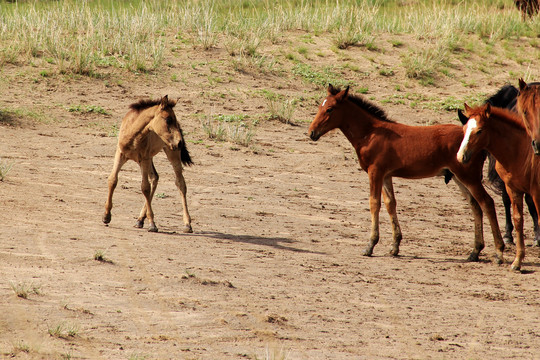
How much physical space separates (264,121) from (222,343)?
31.1ft

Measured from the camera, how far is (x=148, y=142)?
379 inches

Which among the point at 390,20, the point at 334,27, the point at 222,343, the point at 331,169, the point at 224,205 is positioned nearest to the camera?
the point at 222,343

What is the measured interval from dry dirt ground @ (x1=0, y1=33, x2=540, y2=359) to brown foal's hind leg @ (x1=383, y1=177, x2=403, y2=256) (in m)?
0.24

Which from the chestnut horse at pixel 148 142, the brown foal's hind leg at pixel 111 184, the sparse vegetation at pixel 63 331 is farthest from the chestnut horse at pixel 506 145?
the sparse vegetation at pixel 63 331

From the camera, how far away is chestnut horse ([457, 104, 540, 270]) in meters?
8.33

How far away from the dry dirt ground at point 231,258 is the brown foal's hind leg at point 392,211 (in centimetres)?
24

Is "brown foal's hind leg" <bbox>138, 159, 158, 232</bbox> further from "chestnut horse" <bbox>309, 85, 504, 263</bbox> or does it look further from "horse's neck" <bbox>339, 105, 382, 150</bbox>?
"horse's neck" <bbox>339, 105, 382, 150</bbox>

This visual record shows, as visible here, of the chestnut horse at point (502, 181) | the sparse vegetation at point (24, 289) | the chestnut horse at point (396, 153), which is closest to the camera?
the sparse vegetation at point (24, 289)

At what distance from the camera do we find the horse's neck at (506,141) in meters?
8.46

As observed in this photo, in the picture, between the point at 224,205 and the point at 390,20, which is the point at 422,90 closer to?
the point at 390,20

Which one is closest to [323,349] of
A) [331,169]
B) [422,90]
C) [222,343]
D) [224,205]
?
[222,343]

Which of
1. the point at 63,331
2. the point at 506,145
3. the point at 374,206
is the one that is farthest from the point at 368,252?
the point at 63,331

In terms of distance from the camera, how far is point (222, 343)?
577cm

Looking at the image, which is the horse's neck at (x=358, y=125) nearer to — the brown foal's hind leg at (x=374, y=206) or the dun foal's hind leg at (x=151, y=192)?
the brown foal's hind leg at (x=374, y=206)
